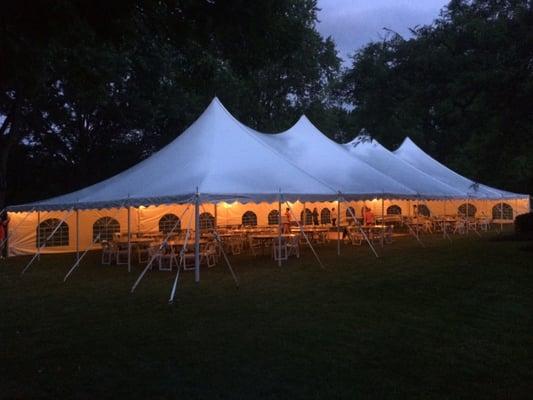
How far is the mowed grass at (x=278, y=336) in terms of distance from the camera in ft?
15.0

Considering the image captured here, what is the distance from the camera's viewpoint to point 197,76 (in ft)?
21.7

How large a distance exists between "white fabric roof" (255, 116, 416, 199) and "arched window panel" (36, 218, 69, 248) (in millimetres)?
6778

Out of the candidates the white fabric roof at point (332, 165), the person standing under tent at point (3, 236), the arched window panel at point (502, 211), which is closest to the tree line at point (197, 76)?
the white fabric roof at point (332, 165)

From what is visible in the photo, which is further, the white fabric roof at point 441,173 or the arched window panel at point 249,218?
the white fabric roof at point 441,173

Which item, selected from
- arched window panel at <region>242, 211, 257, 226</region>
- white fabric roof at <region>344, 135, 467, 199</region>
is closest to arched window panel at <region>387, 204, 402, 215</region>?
white fabric roof at <region>344, 135, 467, 199</region>

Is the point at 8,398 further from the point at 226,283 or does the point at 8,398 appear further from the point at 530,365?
the point at 226,283

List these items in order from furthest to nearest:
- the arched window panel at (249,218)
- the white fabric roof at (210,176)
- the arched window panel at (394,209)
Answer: the arched window panel at (394,209), the arched window panel at (249,218), the white fabric roof at (210,176)

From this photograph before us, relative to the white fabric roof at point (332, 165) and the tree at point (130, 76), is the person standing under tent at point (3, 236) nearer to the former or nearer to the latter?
the tree at point (130, 76)

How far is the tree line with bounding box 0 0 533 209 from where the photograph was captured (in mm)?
5117

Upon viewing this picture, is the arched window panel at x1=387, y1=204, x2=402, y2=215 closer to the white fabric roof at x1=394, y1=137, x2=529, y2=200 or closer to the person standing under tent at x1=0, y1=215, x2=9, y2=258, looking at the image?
the white fabric roof at x1=394, y1=137, x2=529, y2=200

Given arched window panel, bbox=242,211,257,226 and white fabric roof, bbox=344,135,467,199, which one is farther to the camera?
arched window panel, bbox=242,211,257,226

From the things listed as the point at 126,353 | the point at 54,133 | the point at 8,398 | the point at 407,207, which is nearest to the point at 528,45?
the point at 126,353

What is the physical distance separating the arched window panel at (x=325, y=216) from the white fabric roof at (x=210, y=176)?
9609mm

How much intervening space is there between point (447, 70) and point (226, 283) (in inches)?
224
